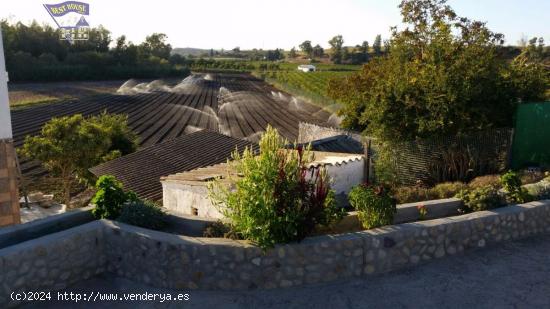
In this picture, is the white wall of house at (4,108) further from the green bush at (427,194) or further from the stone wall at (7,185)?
the green bush at (427,194)

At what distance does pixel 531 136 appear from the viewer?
1130 centimetres

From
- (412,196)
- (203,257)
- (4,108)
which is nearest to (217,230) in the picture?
(203,257)

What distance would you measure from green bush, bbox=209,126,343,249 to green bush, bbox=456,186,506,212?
10.3ft

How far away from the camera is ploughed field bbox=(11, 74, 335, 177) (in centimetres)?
3272

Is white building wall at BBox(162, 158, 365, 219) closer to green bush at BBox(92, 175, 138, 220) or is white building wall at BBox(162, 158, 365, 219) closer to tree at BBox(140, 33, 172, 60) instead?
green bush at BBox(92, 175, 138, 220)

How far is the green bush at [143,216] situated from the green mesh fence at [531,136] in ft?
28.4

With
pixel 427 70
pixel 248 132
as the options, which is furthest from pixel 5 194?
pixel 248 132

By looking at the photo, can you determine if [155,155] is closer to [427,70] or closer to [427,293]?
[427,70]

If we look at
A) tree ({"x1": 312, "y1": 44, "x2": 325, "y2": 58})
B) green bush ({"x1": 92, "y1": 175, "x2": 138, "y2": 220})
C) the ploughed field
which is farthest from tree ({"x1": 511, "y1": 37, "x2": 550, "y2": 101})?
tree ({"x1": 312, "y1": 44, "x2": 325, "y2": 58})

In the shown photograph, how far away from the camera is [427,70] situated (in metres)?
12.4

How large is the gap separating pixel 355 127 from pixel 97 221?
17.1 meters

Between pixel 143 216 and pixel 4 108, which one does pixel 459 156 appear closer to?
pixel 143 216

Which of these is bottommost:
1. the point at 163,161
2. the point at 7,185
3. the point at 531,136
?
the point at 163,161

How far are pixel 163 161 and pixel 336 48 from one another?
436 ft
